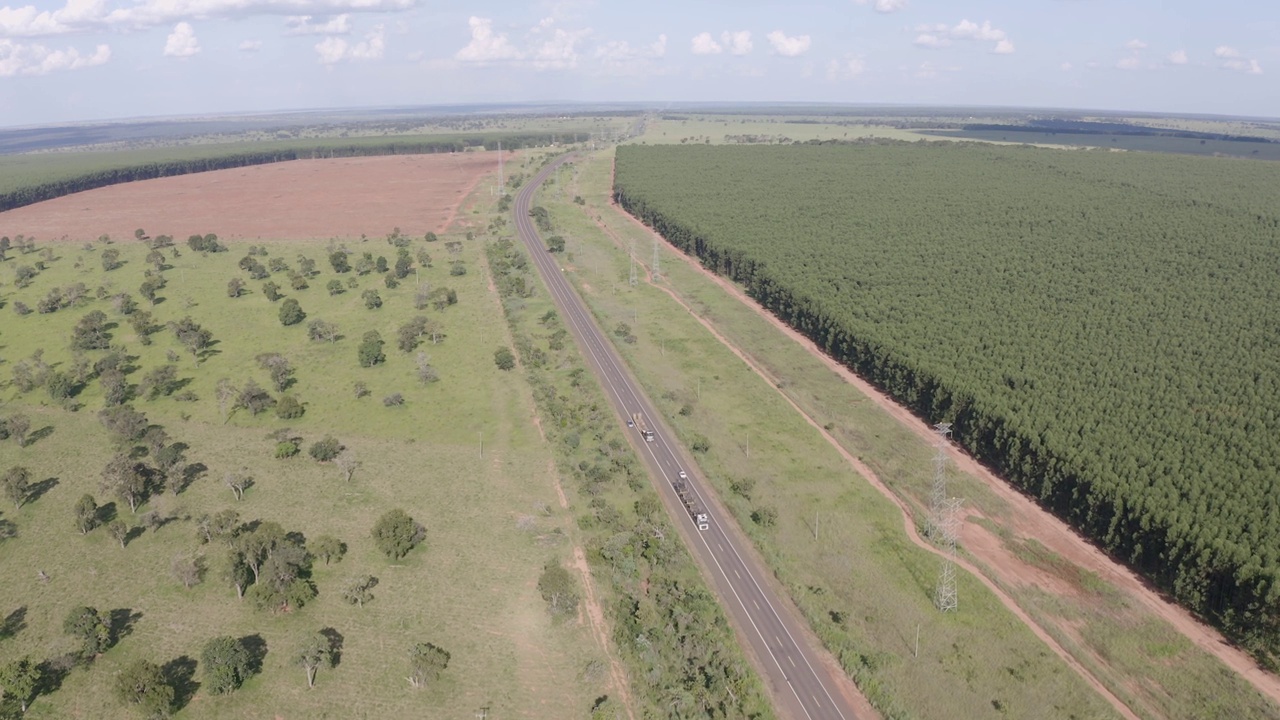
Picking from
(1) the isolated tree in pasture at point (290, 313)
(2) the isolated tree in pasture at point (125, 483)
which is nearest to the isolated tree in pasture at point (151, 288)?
(1) the isolated tree in pasture at point (290, 313)

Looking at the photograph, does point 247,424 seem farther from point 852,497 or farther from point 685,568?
point 852,497

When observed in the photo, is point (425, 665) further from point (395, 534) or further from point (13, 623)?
point (13, 623)

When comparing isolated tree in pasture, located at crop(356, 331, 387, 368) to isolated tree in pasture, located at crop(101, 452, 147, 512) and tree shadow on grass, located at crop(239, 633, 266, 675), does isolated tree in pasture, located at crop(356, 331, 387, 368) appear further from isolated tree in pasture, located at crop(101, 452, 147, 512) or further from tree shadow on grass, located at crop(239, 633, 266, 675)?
tree shadow on grass, located at crop(239, 633, 266, 675)

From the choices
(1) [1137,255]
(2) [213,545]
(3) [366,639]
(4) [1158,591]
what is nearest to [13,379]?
(2) [213,545]

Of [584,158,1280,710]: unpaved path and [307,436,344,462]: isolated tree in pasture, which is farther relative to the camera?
[307,436,344,462]: isolated tree in pasture

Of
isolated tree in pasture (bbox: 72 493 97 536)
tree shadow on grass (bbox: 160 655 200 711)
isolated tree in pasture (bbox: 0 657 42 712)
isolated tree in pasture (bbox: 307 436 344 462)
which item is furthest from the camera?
isolated tree in pasture (bbox: 307 436 344 462)

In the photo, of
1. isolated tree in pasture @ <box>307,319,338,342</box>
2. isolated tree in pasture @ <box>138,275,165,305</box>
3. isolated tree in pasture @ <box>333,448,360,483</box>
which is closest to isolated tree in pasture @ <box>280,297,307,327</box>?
isolated tree in pasture @ <box>307,319,338,342</box>

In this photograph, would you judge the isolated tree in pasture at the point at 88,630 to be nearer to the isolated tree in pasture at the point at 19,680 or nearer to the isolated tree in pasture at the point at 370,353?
the isolated tree in pasture at the point at 19,680
